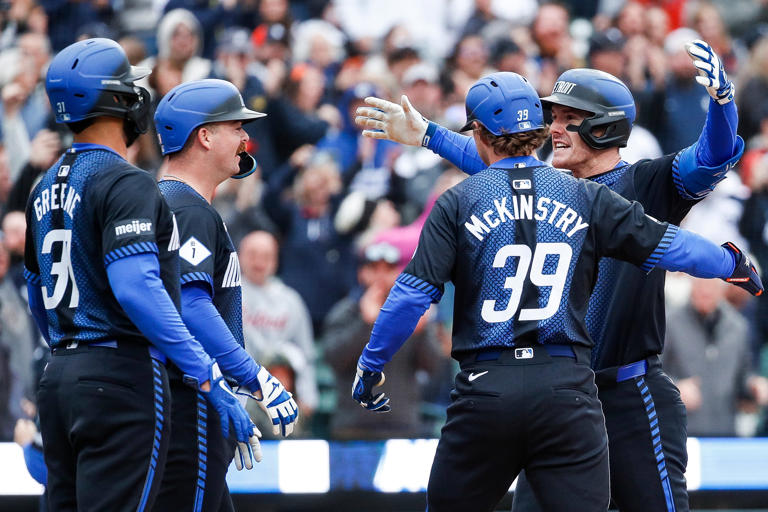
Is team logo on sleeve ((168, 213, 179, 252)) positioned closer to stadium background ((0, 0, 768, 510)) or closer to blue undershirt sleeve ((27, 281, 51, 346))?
blue undershirt sleeve ((27, 281, 51, 346))

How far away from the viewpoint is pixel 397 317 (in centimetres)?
414

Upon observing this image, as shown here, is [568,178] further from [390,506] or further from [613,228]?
[390,506]

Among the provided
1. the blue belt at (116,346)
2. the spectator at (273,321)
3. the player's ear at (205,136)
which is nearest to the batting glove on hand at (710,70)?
the player's ear at (205,136)

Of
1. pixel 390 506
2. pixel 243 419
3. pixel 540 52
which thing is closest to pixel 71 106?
pixel 243 419

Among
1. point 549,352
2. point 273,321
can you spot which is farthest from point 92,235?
point 273,321

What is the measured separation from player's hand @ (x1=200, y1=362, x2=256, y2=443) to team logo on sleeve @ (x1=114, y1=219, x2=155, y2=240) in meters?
0.58

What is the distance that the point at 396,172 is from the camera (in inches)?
367

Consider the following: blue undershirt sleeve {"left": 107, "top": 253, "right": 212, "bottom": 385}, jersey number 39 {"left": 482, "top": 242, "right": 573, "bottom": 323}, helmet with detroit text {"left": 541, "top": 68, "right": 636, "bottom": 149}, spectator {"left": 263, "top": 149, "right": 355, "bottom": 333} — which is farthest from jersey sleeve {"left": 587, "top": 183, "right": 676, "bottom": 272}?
spectator {"left": 263, "top": 149, "right": 355, "bottom": 333}

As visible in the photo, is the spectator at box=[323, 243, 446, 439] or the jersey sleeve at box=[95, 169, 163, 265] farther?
the spectator at box=[323, 243, 446, 439]

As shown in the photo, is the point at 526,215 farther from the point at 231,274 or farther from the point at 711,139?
the point at 231,274

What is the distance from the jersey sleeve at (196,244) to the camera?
4.39 metres

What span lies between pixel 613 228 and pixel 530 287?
1.32 ft

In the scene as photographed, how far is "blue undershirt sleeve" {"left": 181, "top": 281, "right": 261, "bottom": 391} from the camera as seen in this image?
4.40m

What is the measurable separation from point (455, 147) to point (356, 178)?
4142mm
